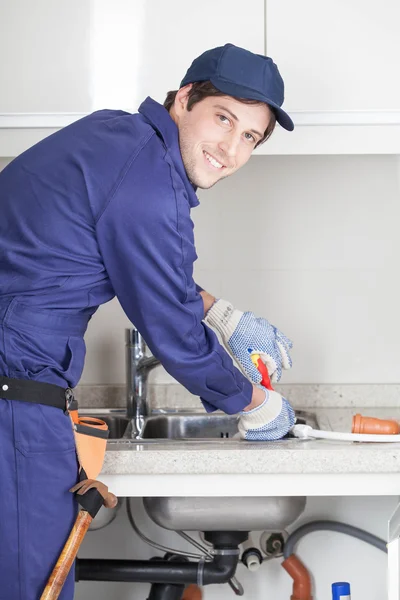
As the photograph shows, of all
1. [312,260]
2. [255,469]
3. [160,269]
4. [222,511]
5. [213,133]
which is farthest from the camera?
[312,260]

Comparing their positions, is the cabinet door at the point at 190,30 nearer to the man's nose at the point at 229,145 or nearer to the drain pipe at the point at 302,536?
the man's nose at the point at 229,145

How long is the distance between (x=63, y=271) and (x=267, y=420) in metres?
0.58

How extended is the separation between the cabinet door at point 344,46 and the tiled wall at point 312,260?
407 mm

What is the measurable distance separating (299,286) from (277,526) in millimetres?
735

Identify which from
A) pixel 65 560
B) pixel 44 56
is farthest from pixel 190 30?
pixel 65 560

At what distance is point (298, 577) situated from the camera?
7.55 ft

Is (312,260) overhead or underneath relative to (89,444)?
overhead

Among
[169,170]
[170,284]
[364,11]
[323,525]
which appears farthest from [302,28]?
[323,525]

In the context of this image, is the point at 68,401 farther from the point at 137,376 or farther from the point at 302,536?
the point at 302,536

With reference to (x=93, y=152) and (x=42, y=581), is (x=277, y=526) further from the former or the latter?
(x=93, y=152)

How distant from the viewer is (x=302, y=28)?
6.51ft

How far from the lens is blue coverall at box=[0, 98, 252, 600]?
147 cm

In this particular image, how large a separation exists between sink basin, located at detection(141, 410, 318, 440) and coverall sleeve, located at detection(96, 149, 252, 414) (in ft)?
2.16

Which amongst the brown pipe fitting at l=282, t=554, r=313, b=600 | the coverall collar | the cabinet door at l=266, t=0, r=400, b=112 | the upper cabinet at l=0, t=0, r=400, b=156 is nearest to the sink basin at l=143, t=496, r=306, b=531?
the brown pipe fitting at l=282, t=554, r=313, b=600
